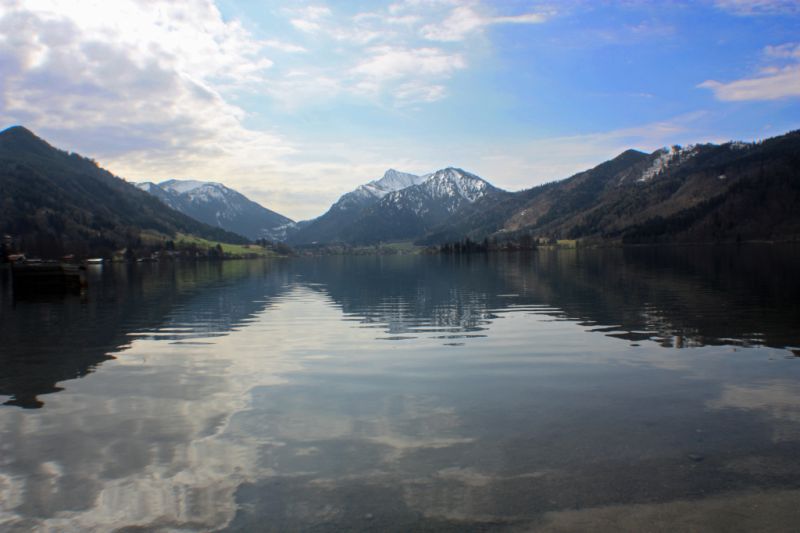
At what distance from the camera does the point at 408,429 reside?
56.2 ft

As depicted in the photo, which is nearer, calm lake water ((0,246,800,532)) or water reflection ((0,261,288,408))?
calm lake water ((0,246,800,532))

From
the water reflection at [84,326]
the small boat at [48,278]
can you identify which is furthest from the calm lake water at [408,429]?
the small boat at [48,278]

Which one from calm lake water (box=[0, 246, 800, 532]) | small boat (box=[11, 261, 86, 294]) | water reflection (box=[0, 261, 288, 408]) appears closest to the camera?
calm lake water (box=[0, 246, 800, 532])

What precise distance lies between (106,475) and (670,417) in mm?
17163

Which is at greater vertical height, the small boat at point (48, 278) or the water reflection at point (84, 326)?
the small boat at point (48, 278)

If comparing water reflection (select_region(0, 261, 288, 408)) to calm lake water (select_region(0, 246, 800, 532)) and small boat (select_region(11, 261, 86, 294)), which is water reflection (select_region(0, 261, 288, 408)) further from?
small boat (select_region(11, 261, 86, 294))

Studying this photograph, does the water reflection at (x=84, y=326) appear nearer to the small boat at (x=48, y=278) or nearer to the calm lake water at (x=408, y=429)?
the calm lake water at (x=408, y=429)

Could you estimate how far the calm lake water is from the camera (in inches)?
458

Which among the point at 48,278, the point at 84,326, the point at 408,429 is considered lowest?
the point at 408,429

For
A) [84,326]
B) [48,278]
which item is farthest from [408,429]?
[48,278]

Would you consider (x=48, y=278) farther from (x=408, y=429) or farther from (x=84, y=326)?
Result: (x=408, y=429)

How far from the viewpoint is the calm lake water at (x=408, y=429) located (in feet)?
38.2

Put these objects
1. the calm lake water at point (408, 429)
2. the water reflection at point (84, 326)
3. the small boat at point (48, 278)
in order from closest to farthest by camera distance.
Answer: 1. the calm lake water at point (408, 429)
2. the water reflection at point (84, 326)
3. the small boat at point (48, 278)

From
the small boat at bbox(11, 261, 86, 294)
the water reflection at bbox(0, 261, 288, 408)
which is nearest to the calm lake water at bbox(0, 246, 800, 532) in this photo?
the water reflection at bbox(0, 261, 288, 408)
